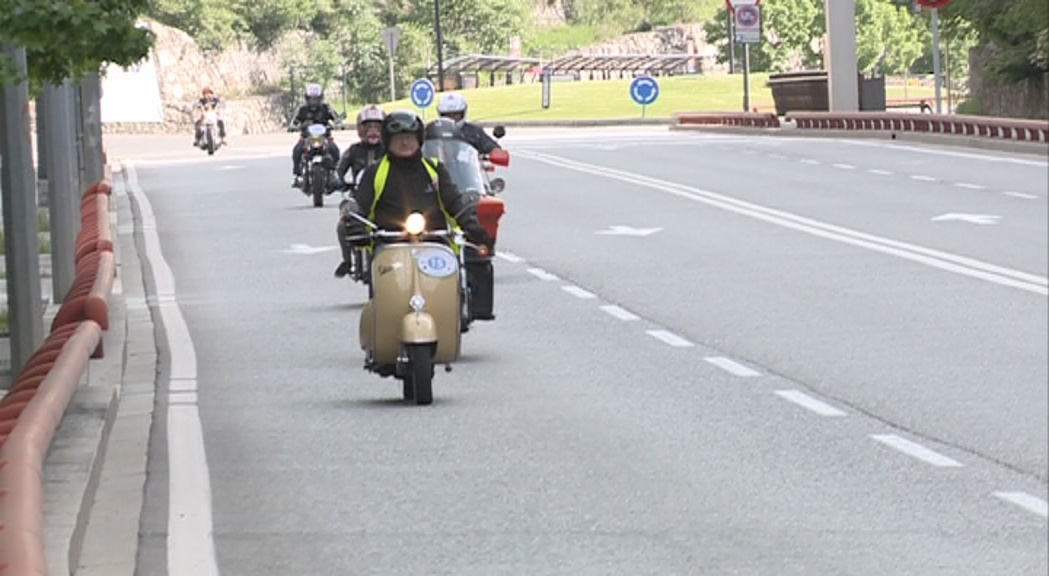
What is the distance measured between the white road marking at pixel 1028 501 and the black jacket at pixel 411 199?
418 cm

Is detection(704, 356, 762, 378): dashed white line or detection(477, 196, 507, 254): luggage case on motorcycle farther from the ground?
detection(477, 196, 507, 254): luggage case on motorcycle

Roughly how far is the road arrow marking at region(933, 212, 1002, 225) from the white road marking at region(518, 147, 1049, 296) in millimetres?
1366

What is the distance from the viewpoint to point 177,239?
3036cm

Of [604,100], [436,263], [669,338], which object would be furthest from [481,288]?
[604,100]

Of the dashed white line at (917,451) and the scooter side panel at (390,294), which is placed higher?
the scooter side panel at (390,294)

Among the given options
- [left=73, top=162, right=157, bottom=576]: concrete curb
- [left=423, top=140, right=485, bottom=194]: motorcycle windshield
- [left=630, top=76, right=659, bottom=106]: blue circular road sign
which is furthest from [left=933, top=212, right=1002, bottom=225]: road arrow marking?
[left=630, top=76, right=659, bottom=106]: blue circular road sign

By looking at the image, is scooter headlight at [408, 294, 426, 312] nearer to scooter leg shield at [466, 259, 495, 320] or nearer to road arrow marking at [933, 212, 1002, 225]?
scooter leg shield at [466, 259, 495, 320]

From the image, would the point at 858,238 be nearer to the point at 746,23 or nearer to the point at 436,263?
the point at 436,263

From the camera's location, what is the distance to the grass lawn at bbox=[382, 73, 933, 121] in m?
86.2

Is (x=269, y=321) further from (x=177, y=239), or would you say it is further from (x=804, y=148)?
(x=804, y=148)

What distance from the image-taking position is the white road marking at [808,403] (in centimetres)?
1453

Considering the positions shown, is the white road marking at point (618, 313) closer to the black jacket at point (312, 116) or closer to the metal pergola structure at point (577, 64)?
the black jacket at point (312, 116)

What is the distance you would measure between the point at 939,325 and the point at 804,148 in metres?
31.2

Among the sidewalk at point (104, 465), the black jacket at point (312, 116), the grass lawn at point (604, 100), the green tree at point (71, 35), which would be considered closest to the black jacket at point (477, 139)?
the sidewalk at point (104, 465)
